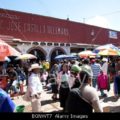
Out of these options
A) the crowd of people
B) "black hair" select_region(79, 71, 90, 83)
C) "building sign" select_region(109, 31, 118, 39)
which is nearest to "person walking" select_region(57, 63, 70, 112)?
the crowd of people

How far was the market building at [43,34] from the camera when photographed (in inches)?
807

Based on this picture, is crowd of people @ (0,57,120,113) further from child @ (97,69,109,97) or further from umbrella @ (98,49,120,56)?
umbrella @ (98,49,120,56)

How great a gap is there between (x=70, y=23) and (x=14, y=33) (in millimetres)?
7315

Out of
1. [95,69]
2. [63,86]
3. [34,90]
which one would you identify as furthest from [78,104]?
[95,69]

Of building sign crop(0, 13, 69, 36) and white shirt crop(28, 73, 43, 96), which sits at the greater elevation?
building sign crop(0, 13, 69, 36)

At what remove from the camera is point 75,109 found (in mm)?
2859

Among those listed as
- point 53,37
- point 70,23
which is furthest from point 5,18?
point 70,23

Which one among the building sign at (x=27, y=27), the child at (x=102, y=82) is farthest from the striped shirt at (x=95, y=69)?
the building sign at (x=27, y=27)

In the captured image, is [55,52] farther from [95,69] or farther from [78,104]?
[78,104]

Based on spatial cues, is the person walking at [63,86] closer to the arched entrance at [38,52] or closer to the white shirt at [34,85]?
the white shirt at [34,85]

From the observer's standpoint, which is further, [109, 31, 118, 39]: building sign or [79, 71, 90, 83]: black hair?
[109, 31, 118, 39]: building sign

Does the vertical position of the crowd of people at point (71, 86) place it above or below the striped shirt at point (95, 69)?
below

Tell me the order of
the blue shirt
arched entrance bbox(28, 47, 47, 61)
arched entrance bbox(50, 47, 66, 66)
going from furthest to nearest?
1. arched entrance bbox(50, 47, 66, 66)
2. arched entrance bbox(28, 47, 47, 61)
3. the blue shirt

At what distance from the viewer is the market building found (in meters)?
20.5
